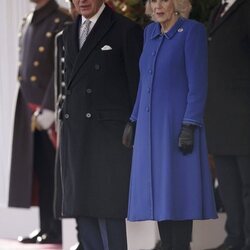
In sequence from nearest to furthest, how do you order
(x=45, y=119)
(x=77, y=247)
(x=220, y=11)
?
(x=220, y=11) → (x=77, y=247) → (x=45, y=119)

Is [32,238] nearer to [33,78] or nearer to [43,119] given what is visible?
[43,119]

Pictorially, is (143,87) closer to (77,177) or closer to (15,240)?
(77,177)

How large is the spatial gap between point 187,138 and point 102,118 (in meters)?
0.55

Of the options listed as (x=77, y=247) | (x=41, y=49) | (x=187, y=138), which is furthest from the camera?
(x=41, y=49)

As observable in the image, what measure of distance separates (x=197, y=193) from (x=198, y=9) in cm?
186

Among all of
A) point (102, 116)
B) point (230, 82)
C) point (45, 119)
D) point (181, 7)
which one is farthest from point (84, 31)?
point (45, 119)

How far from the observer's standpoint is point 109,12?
16.5 feet

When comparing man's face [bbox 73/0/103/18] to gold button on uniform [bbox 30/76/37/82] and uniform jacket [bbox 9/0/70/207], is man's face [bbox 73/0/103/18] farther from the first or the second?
gold button on uniform [bbox 30/76/37/82]

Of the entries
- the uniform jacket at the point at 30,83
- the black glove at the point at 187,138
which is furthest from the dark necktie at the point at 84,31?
the uniform jacket at the point at 30,83

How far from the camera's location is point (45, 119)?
6.70 meters

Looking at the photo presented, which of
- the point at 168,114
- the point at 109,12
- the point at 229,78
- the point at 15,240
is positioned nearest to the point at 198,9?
the point at 229,78

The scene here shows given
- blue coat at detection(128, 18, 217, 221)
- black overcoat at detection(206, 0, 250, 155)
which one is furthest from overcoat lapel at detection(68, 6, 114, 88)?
black overcoat at detection(206, 0, 250, 155)

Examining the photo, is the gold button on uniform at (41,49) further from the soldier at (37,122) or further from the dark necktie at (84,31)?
the dark necktie at (84,31)

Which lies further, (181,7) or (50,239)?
(50,239)
